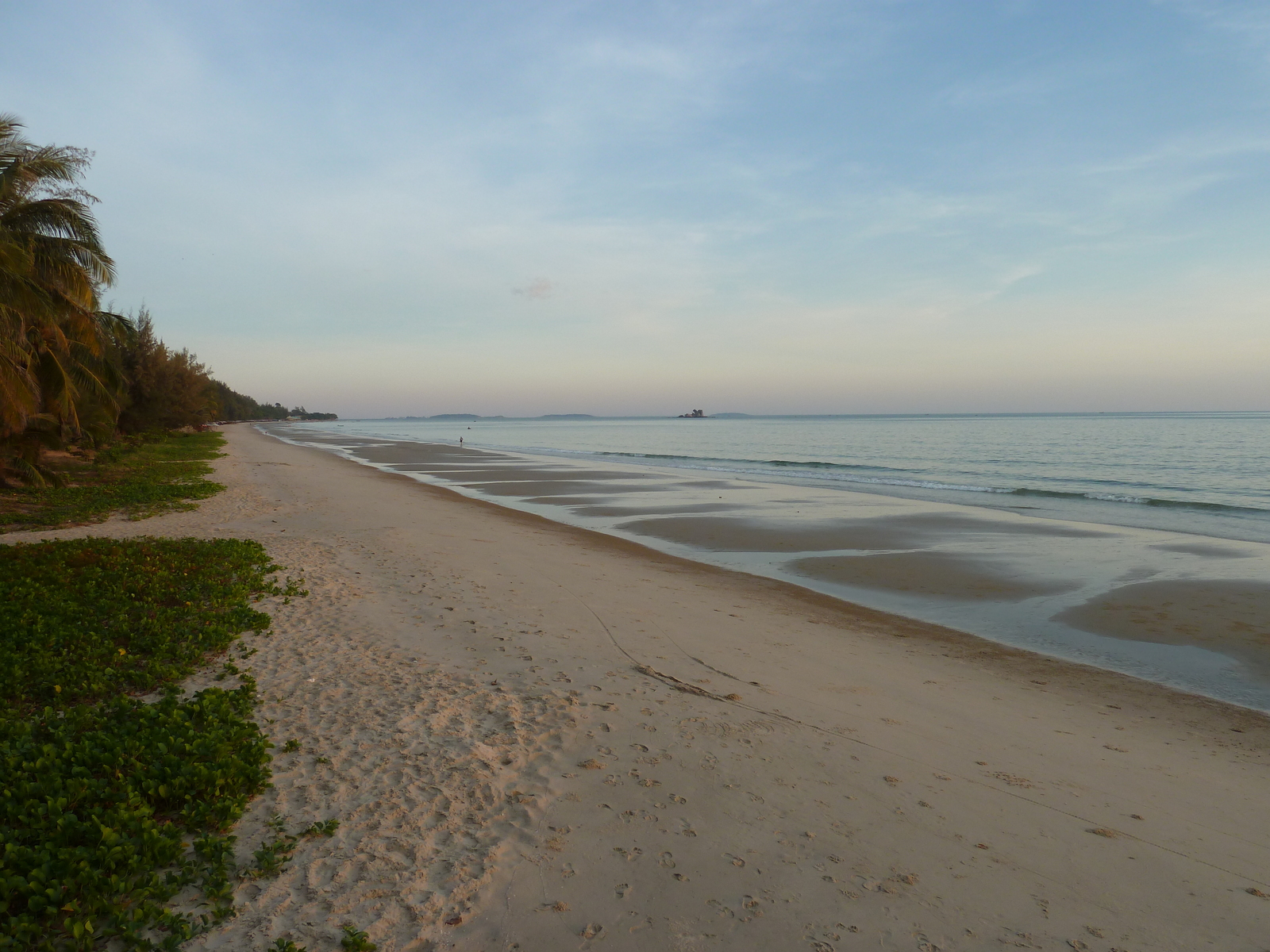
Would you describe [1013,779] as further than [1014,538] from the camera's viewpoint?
No

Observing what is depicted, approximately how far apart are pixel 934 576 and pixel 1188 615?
3710 mm

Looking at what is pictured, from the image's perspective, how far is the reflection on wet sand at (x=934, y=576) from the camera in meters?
12.0

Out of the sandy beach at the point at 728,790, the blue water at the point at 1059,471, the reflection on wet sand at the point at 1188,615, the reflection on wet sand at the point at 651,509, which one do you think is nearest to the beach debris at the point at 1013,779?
the sandy beach at the point at 728,790

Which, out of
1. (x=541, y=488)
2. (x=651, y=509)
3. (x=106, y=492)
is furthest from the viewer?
(x=541, y=488)

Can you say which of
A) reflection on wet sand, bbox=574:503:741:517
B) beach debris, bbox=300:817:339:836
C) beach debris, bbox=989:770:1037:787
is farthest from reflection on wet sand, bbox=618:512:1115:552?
beach debris, bbox=300:817:339:836

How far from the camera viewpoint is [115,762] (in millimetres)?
4602

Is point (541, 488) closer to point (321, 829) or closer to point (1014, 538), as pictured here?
point (1014, 538)

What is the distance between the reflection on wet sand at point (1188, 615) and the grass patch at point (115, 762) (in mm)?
10169

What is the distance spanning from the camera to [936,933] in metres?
3.51

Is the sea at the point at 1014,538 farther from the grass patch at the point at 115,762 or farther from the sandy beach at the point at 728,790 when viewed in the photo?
the grass patch at the point at 115,762

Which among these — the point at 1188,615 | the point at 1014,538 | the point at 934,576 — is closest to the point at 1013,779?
the point at 1188,615

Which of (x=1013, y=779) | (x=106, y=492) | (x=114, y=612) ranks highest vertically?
(x=106, y=492)

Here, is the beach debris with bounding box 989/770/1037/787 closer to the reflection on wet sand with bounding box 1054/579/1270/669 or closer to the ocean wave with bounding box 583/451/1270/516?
the reflection on wet sand with bounding box 1054/579/1270/669

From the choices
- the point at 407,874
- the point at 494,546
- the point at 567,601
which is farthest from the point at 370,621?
the point at 494,546
